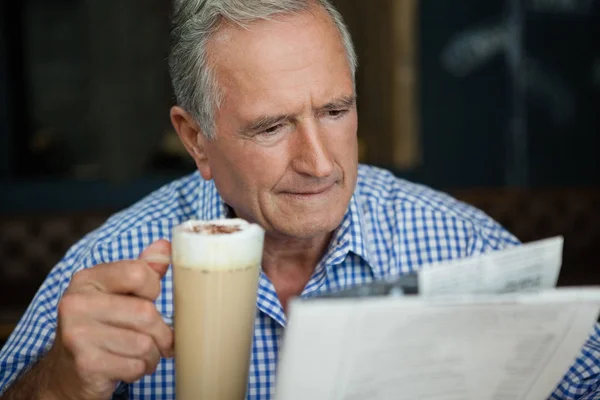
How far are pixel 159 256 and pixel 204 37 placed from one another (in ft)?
2.10

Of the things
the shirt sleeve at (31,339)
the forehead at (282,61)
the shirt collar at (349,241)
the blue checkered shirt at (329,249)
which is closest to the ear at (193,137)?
the blue checkered shirt at (329,249)

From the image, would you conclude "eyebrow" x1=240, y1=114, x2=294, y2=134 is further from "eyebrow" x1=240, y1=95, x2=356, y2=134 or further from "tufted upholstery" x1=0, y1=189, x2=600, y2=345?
"tufted upholstery" x1=0, y1=189, x2=600, y2=345

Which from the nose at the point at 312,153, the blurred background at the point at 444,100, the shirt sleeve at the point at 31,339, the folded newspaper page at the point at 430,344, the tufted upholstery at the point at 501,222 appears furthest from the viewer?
the blurred background at the point at 444,100

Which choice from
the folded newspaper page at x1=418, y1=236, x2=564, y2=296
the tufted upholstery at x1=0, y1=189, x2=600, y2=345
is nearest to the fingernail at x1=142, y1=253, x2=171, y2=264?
the folded newspaper page at x1=418, y1=236, x2=564, y2=296

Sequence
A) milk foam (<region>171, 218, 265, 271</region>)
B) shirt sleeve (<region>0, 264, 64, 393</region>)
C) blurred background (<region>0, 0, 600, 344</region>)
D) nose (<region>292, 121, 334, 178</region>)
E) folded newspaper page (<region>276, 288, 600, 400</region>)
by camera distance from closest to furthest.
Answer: folded newspaper page (<region>276, 288, 600, 400</region>), milk foam (<region>171, 218, 265, 271</region>), nose (<region>292, 121, 334, 178</region>), shirt sleeve (<region>0, 264, 64, 393</region>), blurred background (<region>0, 0, 600, 344</region>)

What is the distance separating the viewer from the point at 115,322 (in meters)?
1.05

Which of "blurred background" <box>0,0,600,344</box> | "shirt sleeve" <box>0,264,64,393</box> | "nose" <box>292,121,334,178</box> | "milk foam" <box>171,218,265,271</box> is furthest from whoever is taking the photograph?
"blurred background" <box>0,0,600,344</box>

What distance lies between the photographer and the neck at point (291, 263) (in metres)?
1.72

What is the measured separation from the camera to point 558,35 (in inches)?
208

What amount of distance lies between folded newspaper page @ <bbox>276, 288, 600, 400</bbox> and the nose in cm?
55

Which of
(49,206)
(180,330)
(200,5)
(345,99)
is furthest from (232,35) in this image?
(49,206)

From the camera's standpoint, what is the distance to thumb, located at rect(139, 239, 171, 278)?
107 centimetres

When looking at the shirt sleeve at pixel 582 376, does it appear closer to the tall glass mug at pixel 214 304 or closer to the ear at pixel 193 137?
the tall glass mug at pixel 214 304

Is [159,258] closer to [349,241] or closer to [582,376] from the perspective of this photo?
[349,241]
